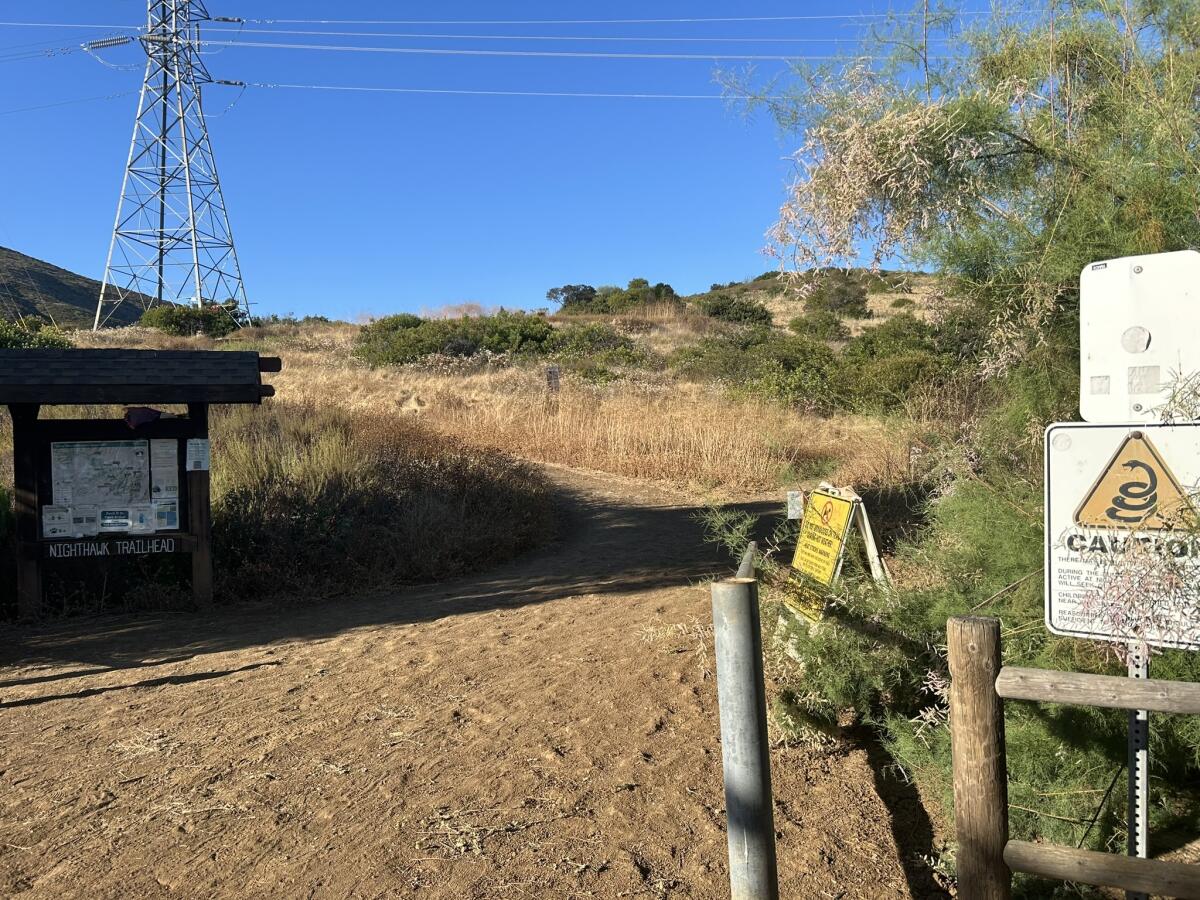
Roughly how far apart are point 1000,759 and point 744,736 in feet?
2.47

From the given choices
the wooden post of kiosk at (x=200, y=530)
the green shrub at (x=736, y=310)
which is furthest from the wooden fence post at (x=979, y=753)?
the green shrub at (x=736, y=310)

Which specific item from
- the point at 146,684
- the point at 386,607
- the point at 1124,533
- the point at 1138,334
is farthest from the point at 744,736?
→ the point at 386,607

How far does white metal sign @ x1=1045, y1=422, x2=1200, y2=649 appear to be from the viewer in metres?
2.50

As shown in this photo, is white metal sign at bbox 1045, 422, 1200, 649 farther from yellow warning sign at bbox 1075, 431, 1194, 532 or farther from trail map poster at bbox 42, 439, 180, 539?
trail map poster at bbox 42, 439, 180, 539

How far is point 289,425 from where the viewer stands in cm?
1192

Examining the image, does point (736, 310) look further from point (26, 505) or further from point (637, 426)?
point (26, 505)

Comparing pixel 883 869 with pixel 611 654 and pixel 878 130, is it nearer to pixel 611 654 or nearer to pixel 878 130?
pixel 611 654

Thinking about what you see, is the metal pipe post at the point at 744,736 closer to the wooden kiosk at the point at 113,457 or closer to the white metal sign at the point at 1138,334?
the white metal sign at the point at 1138,334

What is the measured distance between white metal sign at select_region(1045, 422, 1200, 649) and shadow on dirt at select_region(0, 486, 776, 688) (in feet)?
16.2

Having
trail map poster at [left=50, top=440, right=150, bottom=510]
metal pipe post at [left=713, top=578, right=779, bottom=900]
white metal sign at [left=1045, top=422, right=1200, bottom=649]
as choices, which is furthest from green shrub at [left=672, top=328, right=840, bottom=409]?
metal pipe post at [left=713, top=578, right=779, bottom=900]

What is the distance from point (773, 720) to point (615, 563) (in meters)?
4.99

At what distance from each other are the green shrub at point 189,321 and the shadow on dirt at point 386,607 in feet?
91.8

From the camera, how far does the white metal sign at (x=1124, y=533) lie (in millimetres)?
2496

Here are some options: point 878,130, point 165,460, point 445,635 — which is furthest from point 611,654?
point 165,460
